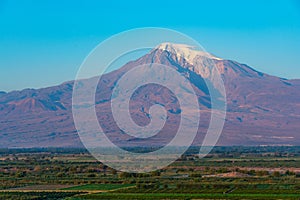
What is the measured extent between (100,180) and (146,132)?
11233cm

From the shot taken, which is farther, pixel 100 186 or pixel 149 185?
pixel 100 186

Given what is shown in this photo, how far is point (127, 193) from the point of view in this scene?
2110 inches

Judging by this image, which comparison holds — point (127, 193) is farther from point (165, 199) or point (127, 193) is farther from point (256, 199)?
point (256, 199)

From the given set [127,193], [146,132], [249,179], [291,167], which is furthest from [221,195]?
[146,132]

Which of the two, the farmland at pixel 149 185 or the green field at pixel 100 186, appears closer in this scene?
the farmland at pixel 149 185

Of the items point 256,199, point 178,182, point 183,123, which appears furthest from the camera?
point 183,123

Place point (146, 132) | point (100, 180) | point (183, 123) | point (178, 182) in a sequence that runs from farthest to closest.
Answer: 1. point (183, 123)
2. point (146, 132)
3. point (100, 180)
4. point (178, 182)

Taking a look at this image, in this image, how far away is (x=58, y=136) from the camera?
198 m

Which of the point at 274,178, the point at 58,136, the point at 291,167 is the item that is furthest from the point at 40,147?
the point at 274,178

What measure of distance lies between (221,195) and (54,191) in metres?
14.3

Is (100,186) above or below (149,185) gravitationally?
above

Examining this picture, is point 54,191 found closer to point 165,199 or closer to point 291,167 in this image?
point 165,199

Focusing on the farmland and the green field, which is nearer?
the farmland

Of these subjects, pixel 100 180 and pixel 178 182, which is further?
pixel 100 180
